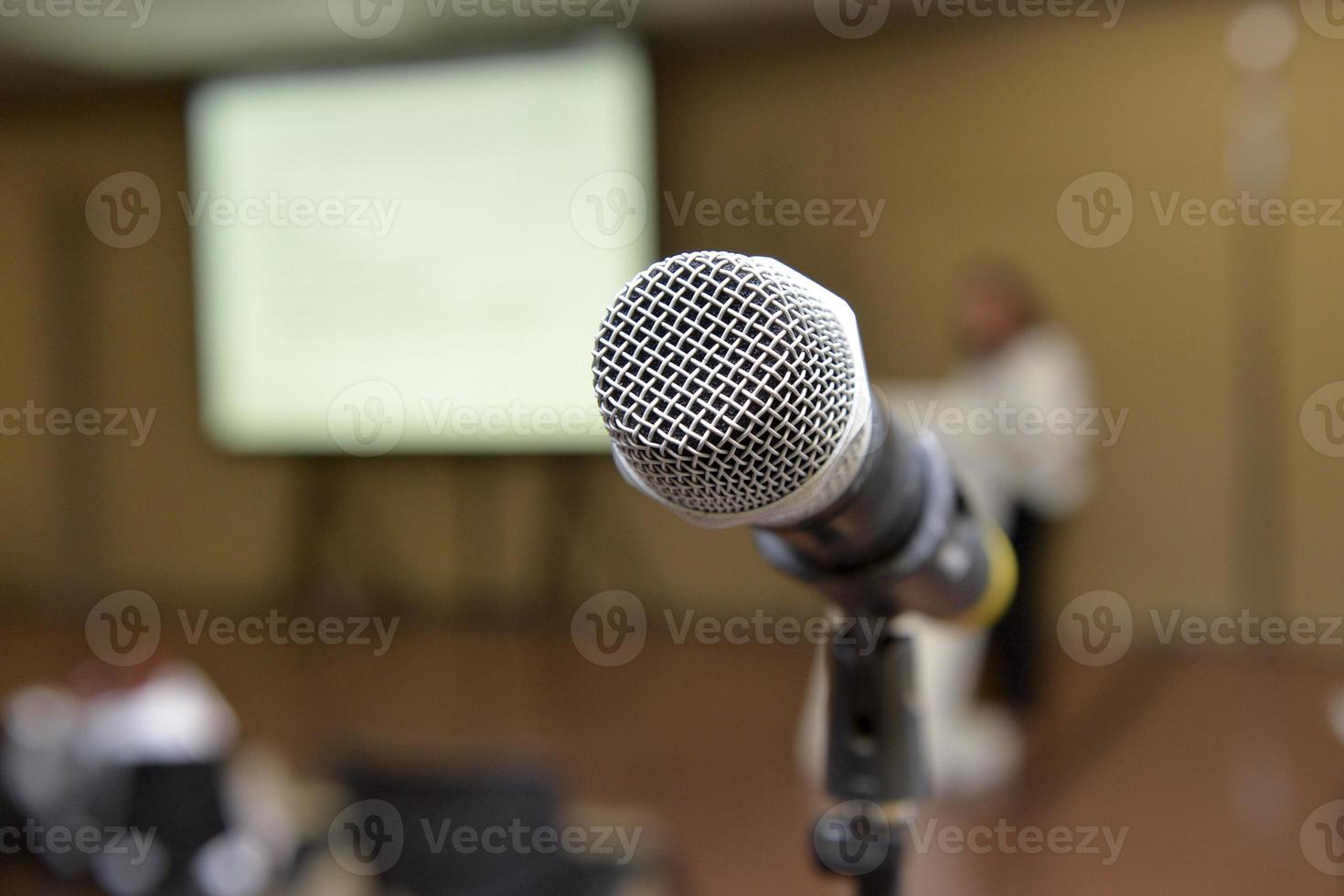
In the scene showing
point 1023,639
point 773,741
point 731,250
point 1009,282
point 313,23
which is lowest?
point 773,741

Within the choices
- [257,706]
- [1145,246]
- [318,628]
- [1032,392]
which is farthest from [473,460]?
Answer: [1145,246]

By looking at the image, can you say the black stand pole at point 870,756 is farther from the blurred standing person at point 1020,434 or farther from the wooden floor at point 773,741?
the blurred standing person at point 1020,434

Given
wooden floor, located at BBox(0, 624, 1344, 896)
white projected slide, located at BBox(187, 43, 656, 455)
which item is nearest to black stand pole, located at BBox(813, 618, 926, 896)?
wooden floor, located at BBox(0, 624, 1344, 896)

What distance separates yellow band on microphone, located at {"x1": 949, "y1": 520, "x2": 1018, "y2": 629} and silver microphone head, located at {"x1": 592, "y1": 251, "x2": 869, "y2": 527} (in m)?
0.26

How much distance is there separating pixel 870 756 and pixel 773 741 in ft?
9.57

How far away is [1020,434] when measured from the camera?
3.26m

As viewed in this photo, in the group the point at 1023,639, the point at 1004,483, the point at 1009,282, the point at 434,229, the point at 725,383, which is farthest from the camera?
the point at 434,229

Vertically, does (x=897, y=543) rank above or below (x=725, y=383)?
below

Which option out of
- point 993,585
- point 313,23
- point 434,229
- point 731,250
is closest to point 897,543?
point 993,585

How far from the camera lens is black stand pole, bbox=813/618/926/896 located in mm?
686

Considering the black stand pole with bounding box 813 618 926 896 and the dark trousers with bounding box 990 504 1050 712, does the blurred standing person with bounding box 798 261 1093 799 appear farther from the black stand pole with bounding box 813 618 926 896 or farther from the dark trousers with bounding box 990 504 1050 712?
the black stand pole with bounding box 813 618 926 896

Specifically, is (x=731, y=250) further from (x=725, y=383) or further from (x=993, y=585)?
(x=725, y=383)

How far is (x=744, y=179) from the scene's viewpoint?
4445mm

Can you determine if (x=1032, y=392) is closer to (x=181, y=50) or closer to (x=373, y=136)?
(x=373, y=136)
